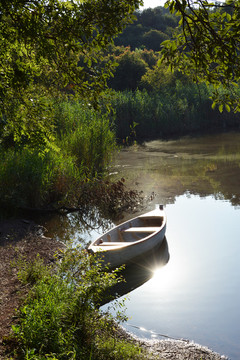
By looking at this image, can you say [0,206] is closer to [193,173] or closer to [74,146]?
[74,146]

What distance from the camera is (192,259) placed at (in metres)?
8.23

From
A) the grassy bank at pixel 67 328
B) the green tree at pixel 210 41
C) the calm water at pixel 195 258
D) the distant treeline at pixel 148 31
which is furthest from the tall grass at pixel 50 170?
the distant treeline at pixel 148 31

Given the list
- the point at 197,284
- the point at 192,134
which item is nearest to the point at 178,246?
the point at 197,284

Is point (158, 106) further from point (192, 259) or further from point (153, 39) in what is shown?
point (153, 39)

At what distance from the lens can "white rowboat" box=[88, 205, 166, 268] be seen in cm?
754

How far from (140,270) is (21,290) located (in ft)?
8.92

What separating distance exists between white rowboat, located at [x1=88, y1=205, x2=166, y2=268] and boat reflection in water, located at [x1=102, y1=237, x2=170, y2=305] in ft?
0.46

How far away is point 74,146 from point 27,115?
7167 millimetres

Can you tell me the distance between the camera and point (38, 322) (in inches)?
169

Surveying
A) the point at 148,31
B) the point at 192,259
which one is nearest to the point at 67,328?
the point at 192,259

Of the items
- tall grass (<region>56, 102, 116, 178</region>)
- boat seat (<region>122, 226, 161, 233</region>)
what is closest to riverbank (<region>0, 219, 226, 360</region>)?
boat seat (<region>122, 226, 161, 233</region>)

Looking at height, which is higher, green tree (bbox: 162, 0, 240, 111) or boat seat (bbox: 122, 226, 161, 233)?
green tree (bbox: 162, 0, 240, 111)

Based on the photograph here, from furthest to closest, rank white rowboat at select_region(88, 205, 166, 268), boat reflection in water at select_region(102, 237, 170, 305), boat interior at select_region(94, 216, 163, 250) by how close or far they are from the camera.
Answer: boat interior at select_region(94, 216, 163, 250) → white rowboat at select_region(88, 205, 166, 268) → boat reflection in water at select_region(102, 237, 170, 305)

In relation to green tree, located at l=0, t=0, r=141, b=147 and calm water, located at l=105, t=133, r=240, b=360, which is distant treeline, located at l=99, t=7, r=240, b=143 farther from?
green tree, located at l=0, t=0, r=141, b=147
